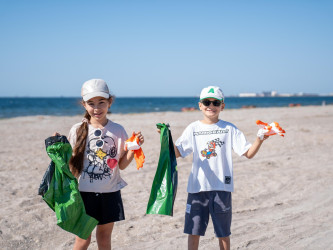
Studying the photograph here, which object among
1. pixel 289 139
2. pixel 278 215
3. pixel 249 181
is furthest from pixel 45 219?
pixel 289 139

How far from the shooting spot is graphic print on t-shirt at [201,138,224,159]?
309cm

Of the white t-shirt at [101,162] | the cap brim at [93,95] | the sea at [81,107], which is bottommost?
the sea at [81,107]

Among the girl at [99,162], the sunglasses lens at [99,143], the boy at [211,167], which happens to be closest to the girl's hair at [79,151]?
the girl at [99,162]

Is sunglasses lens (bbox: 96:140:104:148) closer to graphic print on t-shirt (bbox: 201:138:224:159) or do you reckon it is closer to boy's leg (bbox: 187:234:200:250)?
graphic print on t-shirt (bbox: 201:138:224:159)

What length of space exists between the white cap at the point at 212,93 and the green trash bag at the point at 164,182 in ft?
1.58

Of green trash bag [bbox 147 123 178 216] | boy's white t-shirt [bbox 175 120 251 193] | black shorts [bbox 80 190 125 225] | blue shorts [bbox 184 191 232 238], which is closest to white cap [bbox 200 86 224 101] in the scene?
boy's white t-shirt [bbox 175 120 251 193]

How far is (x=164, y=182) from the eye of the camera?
309 centimetres

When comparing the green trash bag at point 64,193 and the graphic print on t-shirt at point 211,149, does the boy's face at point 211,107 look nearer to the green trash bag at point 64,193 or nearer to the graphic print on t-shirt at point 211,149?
the graphic print on t-shirt at point 211,149

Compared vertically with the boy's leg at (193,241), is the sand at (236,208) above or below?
below

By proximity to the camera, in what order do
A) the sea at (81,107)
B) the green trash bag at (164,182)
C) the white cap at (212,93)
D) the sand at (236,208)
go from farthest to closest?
1. the sea at (81,107)
2. the sand at (236,208)
3. the white cap at (212,93)
4. the green trash bag at (164,182)

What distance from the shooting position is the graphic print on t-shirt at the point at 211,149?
3088mm

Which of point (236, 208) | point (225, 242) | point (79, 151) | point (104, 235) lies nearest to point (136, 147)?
point (79, 151)

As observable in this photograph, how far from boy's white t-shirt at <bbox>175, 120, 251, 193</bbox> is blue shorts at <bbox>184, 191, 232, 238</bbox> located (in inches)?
2.8

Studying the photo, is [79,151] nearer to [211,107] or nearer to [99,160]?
[99,160]
